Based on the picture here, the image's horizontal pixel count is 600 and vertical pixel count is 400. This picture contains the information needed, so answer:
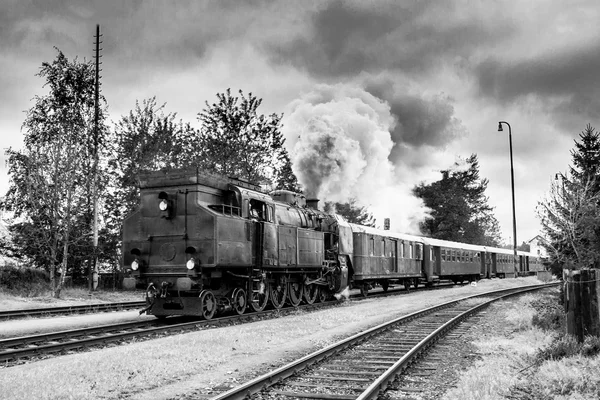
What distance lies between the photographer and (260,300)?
16.5 m

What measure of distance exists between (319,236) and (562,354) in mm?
11569

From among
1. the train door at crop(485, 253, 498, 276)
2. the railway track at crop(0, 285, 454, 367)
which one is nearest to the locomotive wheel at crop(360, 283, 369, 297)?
the railway track at crop(0, 285, 454, 367)

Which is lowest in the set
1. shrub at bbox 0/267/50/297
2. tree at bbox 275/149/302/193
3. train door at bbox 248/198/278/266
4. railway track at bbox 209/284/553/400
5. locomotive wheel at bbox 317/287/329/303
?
railway track at bbox 209/284/553/400

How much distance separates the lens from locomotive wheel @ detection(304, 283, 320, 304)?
19.3 meters

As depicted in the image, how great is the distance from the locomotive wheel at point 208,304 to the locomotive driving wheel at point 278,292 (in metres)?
3.01

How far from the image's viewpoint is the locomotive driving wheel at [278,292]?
1691 centimetres

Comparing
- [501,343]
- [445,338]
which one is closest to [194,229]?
[445,338]

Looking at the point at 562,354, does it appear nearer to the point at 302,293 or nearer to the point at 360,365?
the point at 360,365

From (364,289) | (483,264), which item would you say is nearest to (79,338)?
(364,289)

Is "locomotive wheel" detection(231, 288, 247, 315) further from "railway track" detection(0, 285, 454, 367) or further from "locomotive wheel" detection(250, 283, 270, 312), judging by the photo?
"railway track" detection(0, 285, 454, 367)

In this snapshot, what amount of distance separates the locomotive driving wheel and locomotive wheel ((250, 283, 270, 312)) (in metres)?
0.30

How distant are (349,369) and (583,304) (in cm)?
383

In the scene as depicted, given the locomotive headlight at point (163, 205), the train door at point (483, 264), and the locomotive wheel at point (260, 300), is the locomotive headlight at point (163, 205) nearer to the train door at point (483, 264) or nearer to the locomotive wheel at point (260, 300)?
the locomotive wheel at point (260, 300)

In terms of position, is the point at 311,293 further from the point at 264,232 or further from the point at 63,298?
the point at 63,298
